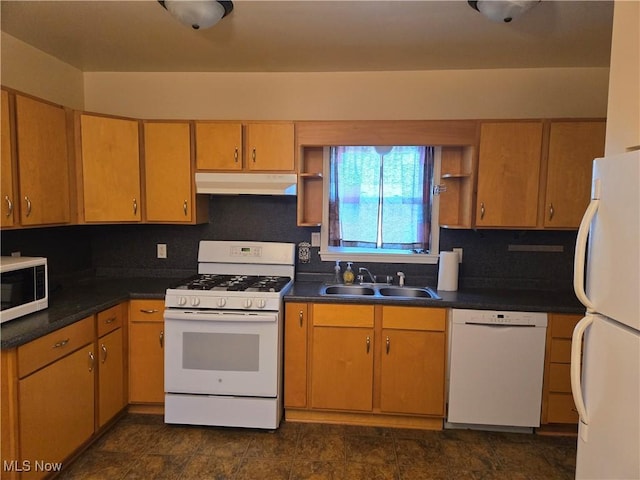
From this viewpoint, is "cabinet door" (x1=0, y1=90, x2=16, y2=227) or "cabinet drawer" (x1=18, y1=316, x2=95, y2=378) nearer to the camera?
"cabinet drawer" (x1=18, y1=316, x2=95, y2=378)

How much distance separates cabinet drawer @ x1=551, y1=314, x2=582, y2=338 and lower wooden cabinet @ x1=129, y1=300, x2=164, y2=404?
2.55m

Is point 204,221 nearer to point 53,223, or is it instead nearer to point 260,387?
point 53,223

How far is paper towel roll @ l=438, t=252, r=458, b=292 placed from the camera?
2.94 m

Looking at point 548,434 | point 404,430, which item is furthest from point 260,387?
point 548,434

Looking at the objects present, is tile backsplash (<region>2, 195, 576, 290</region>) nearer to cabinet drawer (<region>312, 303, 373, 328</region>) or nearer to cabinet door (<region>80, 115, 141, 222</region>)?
cabinet door (<region>80, 115, 141, 222</region>)

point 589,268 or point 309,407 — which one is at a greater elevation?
point 589,268

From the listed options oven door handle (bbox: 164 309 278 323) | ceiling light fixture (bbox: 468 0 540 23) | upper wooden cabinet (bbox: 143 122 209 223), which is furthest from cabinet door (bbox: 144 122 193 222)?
ceiling light fixture (bbox: 468 0 540 23)

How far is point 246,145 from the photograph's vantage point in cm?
290

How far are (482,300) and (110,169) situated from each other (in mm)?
2633

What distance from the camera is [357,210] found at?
325cm

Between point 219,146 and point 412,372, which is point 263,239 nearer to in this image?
point 219,146

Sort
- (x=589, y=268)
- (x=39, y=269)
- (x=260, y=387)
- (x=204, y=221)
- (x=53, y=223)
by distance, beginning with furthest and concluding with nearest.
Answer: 1. (x=204, y=221)
2. (x=260, y=387)
3. (x=53, y=223)
4. (x=39, y=269)
5. (x=589, y=268)

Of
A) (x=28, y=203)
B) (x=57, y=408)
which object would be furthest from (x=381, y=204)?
(x=57, y=408)

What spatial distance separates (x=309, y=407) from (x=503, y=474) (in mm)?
1208
